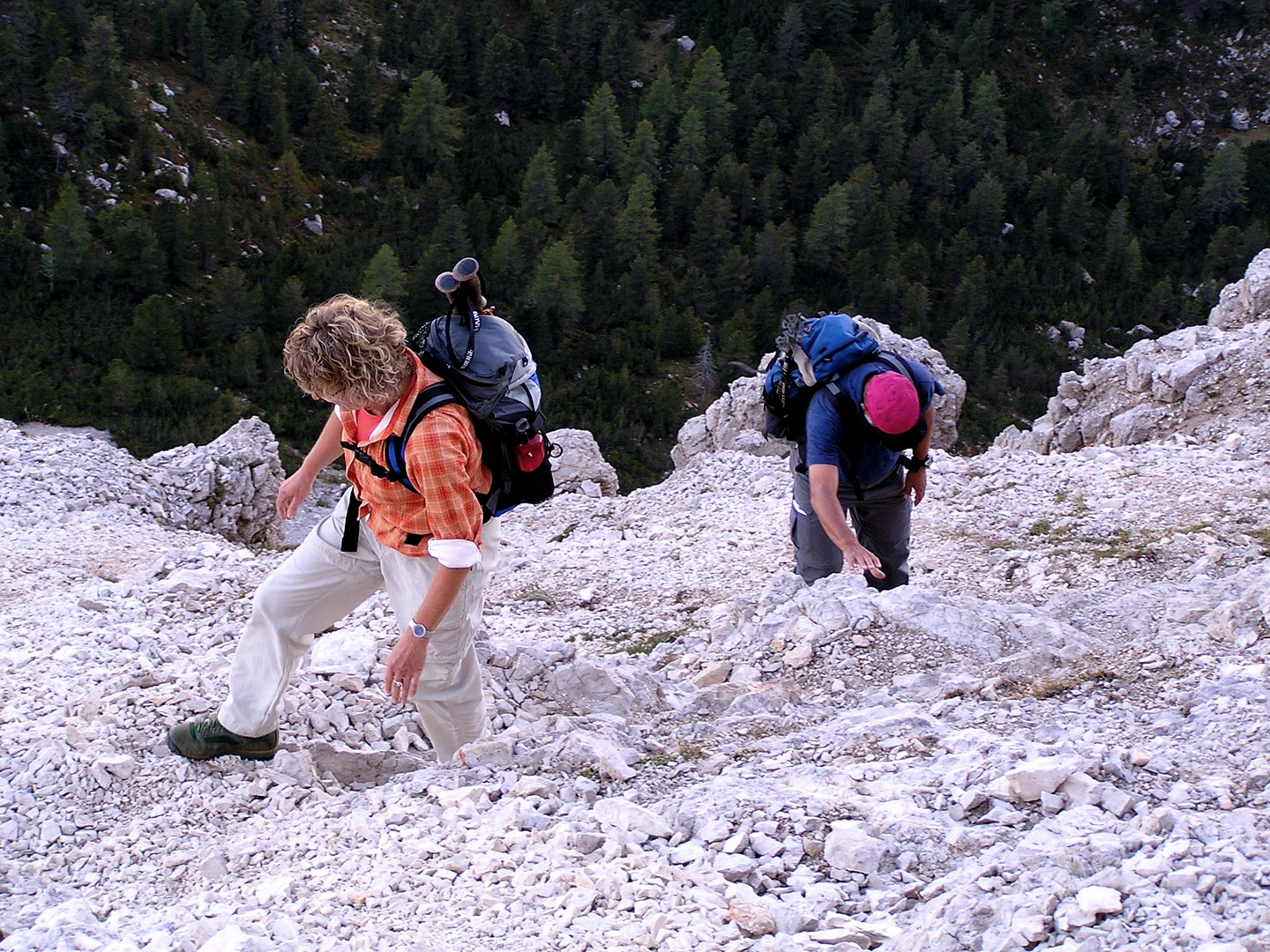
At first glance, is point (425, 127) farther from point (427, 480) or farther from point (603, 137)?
point (427, 480)

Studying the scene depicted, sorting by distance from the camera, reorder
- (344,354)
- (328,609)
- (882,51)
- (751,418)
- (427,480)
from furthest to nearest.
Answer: (882,51) < (751,418) < (328,609) < (427,480) < (344,354)

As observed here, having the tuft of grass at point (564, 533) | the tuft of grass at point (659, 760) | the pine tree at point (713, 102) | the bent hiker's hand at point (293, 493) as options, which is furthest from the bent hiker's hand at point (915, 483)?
the pine tree at point (713, 102)

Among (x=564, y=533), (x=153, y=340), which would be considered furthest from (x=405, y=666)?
(x=153, y=340)

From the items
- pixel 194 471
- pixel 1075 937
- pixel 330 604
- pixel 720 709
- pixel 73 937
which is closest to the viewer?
pixel 1075 937

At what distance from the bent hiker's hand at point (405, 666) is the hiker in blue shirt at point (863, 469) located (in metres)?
1.98

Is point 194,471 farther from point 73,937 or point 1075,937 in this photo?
point 1075,937

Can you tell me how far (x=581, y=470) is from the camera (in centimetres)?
1547

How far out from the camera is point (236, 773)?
166 inches

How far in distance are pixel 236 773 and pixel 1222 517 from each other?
281 inches

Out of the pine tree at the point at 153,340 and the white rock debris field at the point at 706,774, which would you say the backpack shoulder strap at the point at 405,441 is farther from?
the pine tree at the point at 153,340

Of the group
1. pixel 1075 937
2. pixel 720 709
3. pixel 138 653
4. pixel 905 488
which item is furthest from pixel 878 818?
pixel 138 653

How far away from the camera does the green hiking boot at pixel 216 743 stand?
13.7 ft

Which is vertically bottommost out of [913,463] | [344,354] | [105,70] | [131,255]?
[131,255]

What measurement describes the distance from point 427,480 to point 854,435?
2.39 metres
